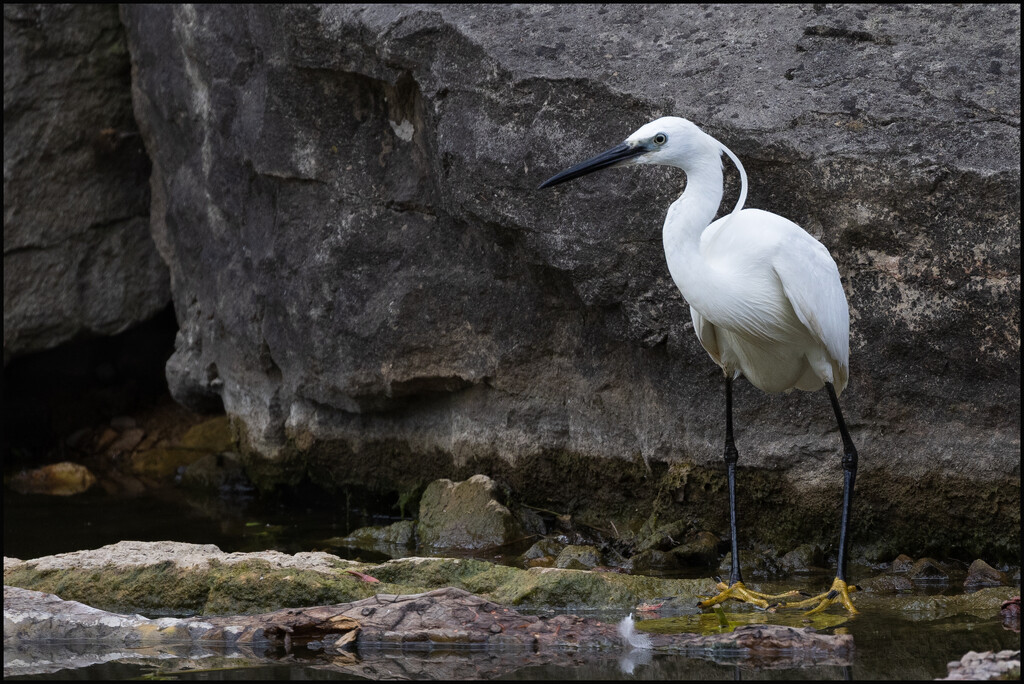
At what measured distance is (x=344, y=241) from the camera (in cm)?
701

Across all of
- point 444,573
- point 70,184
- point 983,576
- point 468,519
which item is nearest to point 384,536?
point 468,519

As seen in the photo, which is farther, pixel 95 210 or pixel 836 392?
pixel 95 210

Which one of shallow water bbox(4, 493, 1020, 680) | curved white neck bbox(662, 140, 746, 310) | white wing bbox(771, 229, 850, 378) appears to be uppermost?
curved white neck bbox(662, 140, 746, 310)

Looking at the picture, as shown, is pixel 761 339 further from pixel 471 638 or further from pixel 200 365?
pixel 200 365

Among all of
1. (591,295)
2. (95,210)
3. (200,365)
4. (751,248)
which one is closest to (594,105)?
(591,295)

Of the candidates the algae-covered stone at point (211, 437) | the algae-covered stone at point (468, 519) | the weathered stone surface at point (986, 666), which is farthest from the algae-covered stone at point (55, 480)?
the weathered stone surface at point (986, 666)

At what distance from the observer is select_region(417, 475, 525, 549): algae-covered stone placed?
21.1ft

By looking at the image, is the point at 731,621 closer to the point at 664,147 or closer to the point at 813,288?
the point at 813,288

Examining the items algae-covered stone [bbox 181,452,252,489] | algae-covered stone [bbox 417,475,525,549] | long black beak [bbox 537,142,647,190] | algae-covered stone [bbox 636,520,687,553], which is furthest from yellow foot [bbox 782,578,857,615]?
algae-covered stone [bbox 181,452,252,489]

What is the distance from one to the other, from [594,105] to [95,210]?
4829 millimetres

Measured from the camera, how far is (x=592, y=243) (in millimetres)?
5953

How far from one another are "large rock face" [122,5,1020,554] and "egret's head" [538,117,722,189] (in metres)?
1.01

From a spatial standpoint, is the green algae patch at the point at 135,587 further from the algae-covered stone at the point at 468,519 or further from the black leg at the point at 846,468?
the black leg at the point at 846,468

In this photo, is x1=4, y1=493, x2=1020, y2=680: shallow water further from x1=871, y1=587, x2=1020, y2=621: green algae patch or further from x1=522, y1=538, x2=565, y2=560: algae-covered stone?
x1=522, y1=538, x2=565, y2=560: algae-covered stone
